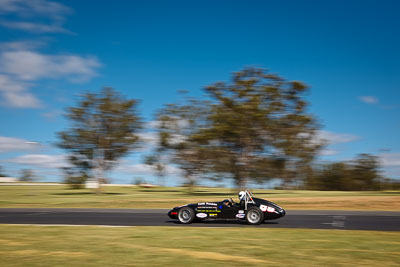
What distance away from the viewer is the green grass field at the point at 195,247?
827 centimetres

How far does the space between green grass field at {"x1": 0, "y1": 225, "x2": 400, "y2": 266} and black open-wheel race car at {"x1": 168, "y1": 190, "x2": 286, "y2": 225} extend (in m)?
1.54

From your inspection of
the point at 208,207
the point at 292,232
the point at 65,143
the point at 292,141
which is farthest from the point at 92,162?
the point at 292,232

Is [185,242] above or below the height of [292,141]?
below

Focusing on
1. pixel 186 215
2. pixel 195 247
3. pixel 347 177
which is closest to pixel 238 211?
pixel 186 215

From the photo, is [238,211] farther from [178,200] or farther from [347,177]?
[347,177]

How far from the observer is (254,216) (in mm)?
15266

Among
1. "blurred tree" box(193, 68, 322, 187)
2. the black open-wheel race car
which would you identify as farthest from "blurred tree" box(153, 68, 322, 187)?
the black open-wheel race car

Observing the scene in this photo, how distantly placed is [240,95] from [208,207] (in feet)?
104

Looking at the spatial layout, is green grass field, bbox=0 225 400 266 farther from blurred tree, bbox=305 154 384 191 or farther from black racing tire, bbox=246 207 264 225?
blurred tree, bbox=305 154 384 191

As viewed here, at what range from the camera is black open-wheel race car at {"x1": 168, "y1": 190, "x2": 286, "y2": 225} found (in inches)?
599

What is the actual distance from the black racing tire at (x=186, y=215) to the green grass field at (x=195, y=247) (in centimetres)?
184

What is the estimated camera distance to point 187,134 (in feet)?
170

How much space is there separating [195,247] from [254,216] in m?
5.71

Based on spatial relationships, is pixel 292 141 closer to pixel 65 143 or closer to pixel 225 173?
pixel 225 173
